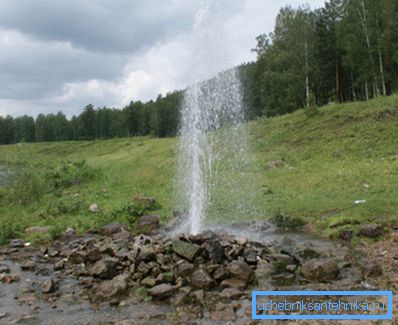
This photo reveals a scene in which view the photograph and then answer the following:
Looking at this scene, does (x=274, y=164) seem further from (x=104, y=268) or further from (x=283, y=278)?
(x=104, y=268)

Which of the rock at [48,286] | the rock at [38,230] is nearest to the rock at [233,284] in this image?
the rock at [48,286]

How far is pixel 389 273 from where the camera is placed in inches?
368

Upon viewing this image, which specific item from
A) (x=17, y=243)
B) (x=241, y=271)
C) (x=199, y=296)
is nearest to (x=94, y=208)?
(x=17, y=243)

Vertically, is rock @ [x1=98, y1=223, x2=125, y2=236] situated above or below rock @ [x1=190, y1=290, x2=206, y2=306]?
above

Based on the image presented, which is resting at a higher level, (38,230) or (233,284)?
(38,230)

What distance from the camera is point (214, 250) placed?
1059 centimetres

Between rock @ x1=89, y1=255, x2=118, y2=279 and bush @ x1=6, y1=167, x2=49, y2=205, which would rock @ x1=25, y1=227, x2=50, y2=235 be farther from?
rock @ x1=89, y1=255, x2=118, y2=279

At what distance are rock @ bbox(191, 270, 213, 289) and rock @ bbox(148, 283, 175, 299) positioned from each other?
0.58m

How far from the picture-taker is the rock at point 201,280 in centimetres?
938

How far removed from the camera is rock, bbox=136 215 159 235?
635 inches

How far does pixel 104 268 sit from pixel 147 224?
595 centimetres

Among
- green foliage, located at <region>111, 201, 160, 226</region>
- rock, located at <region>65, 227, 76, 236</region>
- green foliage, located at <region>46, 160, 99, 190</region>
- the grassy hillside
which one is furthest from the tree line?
rock, located at <region>65, 227, 76, 236</region>

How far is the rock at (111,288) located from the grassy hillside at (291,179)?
714 cm

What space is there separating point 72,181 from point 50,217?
1211 centimetres
